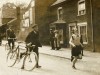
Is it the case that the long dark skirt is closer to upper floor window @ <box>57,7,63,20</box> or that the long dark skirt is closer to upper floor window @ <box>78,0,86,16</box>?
upper floor window @ <box>78,0,86,16</box>

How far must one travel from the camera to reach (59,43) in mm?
28594

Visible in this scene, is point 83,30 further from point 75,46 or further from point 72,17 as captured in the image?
point 75,46

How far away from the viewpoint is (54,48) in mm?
28391

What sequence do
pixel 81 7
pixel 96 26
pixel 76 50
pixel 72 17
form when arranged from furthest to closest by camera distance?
1. pixel 72 17
2. pixel 81 7
3. pixel 96 26
4. pixel 76 50

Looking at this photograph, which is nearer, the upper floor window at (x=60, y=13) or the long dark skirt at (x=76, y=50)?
the long dark skirt at (x=76, y=50)

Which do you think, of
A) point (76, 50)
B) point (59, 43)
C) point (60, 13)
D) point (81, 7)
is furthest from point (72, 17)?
point (76, 50)

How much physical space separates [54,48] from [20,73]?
17035 millimetres

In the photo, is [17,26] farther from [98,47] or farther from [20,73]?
[20,73]

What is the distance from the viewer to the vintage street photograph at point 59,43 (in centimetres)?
1293

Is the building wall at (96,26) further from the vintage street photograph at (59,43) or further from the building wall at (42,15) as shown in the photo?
the building wall at (42,15)

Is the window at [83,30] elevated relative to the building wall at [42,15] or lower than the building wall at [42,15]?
lower

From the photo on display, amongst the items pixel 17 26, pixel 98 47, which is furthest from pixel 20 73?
pixel 17 26

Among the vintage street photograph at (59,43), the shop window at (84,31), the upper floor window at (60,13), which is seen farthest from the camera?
the upper floor window at (60,13)

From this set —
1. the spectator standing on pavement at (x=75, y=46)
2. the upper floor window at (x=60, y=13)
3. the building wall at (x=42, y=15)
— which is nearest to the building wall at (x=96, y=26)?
the upper floor window at (x=60, y=13)
